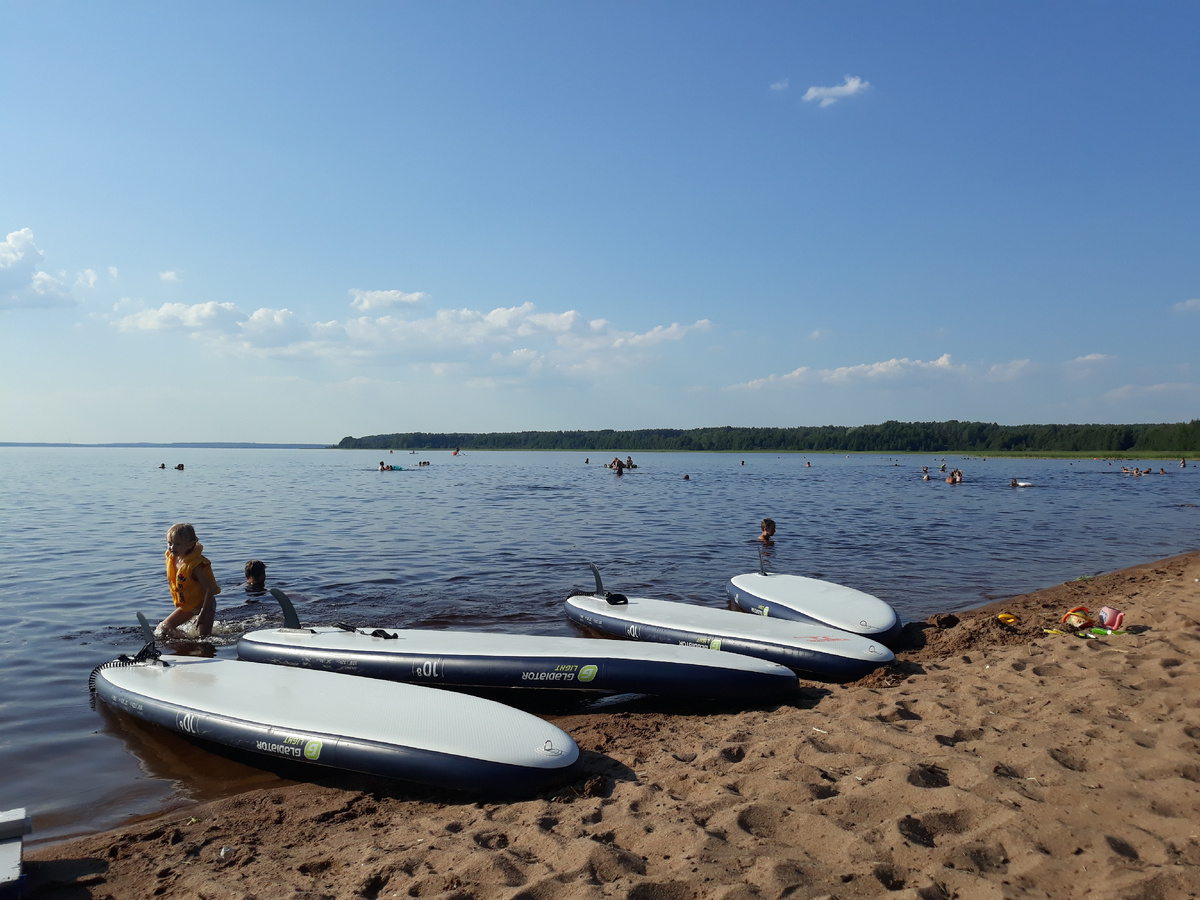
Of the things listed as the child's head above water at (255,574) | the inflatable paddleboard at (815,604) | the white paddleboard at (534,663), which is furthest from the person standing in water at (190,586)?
the inflatable paddleboard at (815,604)

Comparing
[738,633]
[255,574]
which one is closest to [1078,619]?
[738,633]

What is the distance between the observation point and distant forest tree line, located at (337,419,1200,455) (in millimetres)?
93325

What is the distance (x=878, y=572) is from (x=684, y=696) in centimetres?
795

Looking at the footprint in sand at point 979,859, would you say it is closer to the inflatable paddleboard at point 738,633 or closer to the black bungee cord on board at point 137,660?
the inflatable paddleboard at point 738,633

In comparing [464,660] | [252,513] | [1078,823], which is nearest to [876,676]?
[1078,823]

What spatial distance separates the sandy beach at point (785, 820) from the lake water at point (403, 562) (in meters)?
1.18

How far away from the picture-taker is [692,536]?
700 inches

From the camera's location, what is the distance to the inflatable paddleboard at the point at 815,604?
7.99m

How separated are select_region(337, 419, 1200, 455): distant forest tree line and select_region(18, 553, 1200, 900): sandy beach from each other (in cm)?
10330

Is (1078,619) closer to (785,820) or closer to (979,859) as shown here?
(979,859)

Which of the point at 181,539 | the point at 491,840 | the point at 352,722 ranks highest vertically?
the point at 181,539

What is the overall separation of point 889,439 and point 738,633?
121 m

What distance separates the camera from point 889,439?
11912 centimetres

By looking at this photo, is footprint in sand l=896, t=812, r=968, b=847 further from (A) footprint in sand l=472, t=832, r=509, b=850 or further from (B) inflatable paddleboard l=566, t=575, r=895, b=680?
(B) inflatable paddleboard l=566, t=575, r=895, b=680
